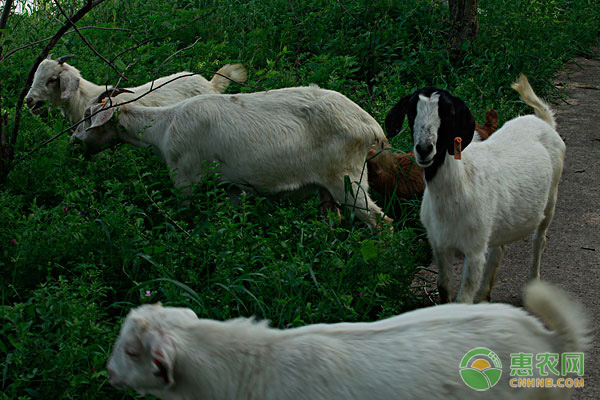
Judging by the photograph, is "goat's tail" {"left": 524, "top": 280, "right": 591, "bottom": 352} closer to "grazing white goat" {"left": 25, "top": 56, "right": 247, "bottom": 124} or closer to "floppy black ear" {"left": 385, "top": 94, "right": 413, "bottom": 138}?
"floppy black ear" {"left": 385, "top": 94, "right": 413, "bottom": 138}

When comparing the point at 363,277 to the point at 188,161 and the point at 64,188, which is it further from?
the point at 64,188

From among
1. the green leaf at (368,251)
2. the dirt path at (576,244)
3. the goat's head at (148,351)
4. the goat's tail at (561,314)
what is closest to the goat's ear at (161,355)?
the goat's head at (148,351)

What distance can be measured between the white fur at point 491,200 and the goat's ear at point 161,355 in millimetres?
2091

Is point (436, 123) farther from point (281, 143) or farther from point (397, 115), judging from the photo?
point (281, 143)

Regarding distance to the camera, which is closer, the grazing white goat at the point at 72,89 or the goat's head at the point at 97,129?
the goat's head at the point at 97,129

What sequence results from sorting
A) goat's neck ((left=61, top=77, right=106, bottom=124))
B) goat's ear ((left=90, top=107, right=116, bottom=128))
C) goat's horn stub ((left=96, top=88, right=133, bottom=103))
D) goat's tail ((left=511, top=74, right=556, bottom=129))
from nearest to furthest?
goat's tail ((left=511, top=74, right=556, bottom=129))
goat's ear ((left=90, top=107, right=116, bottom=128))
goat's horn stub ((left=96, top=88, right=133, bottom=103))
goat's neck ((left=61, top=77, right=106, bottom=124))

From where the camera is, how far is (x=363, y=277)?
159 inches

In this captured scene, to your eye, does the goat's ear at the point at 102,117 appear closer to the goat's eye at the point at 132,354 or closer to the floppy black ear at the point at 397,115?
the floppy black ear at the point at 397,115

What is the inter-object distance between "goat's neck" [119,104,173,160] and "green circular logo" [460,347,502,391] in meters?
3.36

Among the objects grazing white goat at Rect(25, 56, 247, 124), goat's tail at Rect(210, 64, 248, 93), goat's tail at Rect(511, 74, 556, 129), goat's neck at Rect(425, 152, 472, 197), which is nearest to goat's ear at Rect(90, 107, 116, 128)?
grazing white goat at Rect(25, 56, 247, 124)

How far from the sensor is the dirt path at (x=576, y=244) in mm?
4246

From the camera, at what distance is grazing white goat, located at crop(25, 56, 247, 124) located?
634 cm

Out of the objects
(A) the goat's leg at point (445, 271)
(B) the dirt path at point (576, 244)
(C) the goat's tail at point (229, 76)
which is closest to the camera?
(A) the goat's leg at point (445, 271)

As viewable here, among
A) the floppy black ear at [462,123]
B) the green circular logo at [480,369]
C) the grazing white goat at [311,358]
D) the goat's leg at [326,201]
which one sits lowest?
the goat's leg at [326,201]
